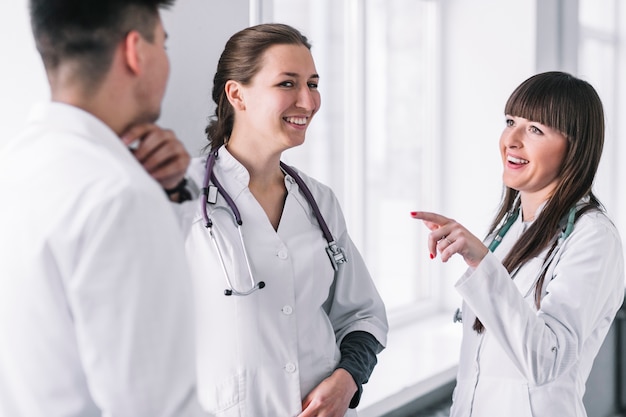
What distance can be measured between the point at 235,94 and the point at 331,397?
2.10 ft

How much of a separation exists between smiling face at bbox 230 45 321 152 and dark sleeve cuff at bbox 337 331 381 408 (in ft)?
1.50

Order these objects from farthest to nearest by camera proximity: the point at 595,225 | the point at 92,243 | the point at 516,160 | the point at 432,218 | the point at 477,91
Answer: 1. the point at 477,91
2. the point at 516,160
3. the point at 595,225
4. the point at 432,218
5. the point at 92,243

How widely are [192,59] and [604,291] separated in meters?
1.04

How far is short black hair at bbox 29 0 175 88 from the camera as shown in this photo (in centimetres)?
66

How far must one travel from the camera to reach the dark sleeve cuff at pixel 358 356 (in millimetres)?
1372

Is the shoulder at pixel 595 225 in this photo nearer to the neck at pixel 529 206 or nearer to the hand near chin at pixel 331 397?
the neck at pixel 529 206

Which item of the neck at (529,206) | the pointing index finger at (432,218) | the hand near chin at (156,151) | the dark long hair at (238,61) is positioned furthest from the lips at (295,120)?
the neck at (529,206)

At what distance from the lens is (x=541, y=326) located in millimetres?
1342

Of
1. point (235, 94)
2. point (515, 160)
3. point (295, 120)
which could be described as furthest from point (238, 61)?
point (515, 160)

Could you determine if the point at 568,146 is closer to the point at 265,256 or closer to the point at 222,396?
the point at 265,256

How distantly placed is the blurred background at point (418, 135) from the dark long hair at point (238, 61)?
3.48ft

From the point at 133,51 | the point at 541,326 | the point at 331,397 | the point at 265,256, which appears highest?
the point at 133,51

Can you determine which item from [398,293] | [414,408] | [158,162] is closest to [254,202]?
[158,162]

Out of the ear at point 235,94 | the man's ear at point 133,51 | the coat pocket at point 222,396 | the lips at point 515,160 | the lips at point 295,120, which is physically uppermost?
the man's ear at point 133,51
